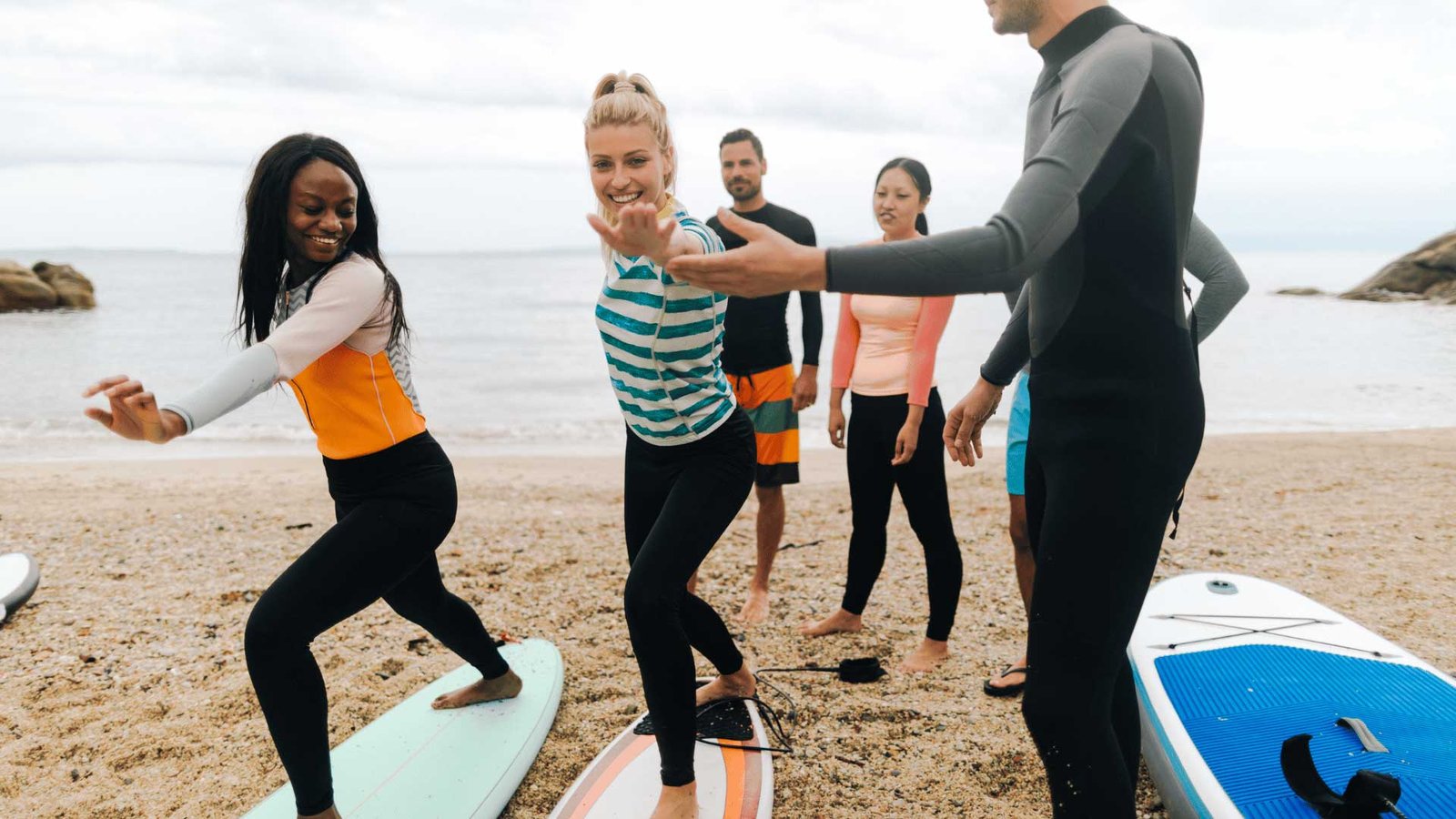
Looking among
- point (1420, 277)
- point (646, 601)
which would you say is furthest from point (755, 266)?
point (1420, 277)

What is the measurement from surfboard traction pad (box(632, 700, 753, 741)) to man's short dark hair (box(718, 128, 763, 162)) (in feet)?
9.02

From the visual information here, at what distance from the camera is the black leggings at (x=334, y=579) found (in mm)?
2371

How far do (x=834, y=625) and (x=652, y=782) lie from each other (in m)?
1.75

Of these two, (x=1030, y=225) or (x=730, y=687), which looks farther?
(x=730, y=687)

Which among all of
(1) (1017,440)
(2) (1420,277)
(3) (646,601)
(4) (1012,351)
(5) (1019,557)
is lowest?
(5) (1019,557)

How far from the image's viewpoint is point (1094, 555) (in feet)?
5.73

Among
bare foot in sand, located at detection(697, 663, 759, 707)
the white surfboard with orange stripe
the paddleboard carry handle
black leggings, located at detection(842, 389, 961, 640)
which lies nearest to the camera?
the paddleboard carry handle

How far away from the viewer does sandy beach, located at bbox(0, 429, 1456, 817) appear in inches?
124

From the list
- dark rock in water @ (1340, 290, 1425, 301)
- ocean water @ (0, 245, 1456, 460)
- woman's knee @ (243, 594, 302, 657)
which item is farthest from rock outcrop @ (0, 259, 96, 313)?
dark rock in water @ (1340, 290, 1425, 301)

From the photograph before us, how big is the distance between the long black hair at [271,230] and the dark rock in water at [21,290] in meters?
32.2

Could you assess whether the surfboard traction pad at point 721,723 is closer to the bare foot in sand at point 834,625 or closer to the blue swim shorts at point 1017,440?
the bare foot in sand at point 834,625

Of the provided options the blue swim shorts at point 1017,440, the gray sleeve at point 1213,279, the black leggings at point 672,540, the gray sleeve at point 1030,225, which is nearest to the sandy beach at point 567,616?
the black leggings at point 672,540

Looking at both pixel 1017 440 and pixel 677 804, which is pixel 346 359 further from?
pixel 1017 440

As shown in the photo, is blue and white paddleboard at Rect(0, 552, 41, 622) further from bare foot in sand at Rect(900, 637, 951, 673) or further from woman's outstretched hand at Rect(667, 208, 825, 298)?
woman's outstretched hand at Rect(667, 208, 825, 298)
